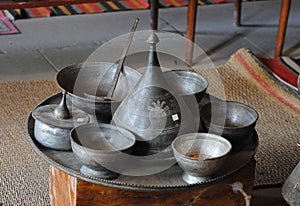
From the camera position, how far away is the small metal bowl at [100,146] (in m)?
1.66

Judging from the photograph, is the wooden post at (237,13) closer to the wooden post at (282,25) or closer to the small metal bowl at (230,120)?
the wooden post at (282,25)

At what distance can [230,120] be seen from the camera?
1.96 m

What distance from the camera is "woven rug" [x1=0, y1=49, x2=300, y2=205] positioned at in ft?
7.42

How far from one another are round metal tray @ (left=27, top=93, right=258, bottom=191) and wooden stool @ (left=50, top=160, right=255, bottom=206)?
0.03 meters

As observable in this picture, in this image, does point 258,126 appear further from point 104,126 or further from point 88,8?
point 88,8

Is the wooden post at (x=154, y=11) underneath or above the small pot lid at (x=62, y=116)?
underneath

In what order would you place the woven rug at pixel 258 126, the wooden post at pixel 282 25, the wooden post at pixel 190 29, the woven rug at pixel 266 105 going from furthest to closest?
the wooden post at pixel 282 25 < the wooden post at pixel 190 29 < the woven rug at pixel 266 105 < the woven rug at pixel 258 126

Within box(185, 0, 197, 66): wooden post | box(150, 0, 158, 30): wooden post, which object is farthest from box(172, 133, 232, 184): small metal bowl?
box(150, 0, 158, 30): wooden post

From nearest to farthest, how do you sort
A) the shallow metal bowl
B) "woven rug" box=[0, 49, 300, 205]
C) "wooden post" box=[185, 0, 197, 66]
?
the shallow metal bowl, "woven rug" box=[0, 49, 300, 205], "wooden post" box=[185, 0, 197, 66]

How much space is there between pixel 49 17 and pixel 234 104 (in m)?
2.00

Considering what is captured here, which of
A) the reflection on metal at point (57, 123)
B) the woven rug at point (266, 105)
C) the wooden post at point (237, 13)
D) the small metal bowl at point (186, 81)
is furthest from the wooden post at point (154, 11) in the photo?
the reflection on metal at point (57, 123)

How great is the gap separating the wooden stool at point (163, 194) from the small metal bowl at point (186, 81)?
277mm

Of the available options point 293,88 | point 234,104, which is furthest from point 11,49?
point 234,104

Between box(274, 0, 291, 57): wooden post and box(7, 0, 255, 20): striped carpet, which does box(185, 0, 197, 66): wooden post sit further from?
box(7, 0, 255, 20): striped carpet
